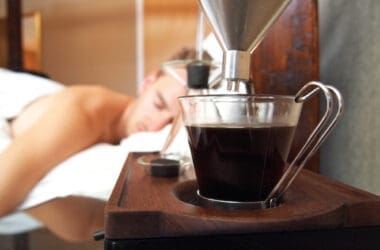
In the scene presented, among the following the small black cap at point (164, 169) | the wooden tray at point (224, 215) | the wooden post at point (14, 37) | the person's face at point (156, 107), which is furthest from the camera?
the wooden post at point (14, 37)

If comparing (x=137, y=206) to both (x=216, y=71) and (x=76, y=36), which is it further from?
(x=76, y=36)

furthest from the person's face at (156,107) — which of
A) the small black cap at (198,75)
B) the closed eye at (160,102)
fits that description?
the small black cap at (198,75)

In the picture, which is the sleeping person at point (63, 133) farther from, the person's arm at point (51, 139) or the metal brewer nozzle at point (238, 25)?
the metal brewer nozzle at point (238, 25)

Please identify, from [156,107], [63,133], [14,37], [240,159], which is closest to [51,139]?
[63,133]

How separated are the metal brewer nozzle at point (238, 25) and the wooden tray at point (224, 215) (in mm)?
124

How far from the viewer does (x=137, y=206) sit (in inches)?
12.8

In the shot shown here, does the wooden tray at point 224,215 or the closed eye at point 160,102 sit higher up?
the closed eye at point 160,102

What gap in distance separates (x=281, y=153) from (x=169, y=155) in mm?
271

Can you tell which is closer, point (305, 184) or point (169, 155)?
point (305, 184)

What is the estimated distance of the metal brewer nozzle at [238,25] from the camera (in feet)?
1.18

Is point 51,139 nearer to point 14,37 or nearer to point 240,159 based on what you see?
point 240,159

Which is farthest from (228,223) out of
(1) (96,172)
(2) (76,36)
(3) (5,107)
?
(2) (76,36)

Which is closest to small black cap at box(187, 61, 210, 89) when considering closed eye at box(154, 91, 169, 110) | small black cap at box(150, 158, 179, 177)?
small black cap at box(150, 158, 179, 177)

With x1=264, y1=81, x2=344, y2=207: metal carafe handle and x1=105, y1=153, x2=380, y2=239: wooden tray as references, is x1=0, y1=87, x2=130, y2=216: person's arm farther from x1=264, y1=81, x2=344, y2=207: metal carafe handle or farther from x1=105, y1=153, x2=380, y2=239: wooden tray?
x1=264, y1=81, x2=344, y2=207: metal carafe handle
